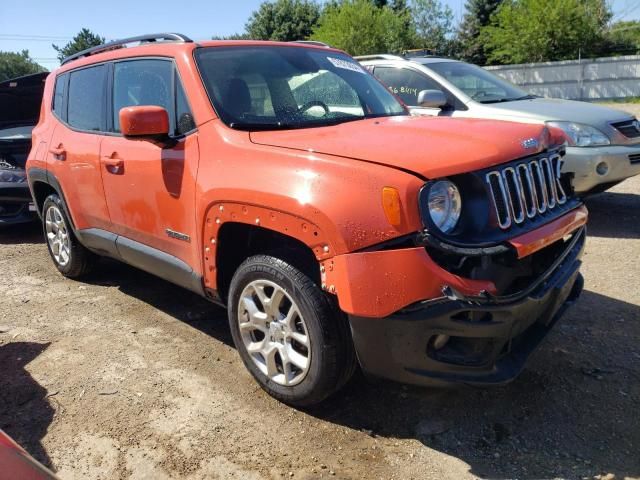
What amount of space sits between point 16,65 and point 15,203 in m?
76.5

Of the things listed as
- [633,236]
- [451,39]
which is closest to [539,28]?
[451,39]

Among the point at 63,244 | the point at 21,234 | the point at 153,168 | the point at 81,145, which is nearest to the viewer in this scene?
the point at 153,168

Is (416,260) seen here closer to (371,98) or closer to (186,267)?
(186,267)

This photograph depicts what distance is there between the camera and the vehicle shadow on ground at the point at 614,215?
6.05m

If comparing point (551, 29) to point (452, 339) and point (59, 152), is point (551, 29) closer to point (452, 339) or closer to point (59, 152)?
point (59, 152)

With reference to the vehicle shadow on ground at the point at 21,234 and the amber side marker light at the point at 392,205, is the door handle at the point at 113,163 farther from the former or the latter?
the vehicle shadow on ground at the point at 21,234

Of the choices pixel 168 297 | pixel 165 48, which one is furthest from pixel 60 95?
pixel 168 297

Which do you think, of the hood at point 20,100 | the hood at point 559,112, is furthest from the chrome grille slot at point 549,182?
the hood at point 20,100

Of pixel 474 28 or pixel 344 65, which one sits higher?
pixel 474 28

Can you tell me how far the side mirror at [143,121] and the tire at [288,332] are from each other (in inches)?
38.6

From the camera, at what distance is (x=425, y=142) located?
2707 mm

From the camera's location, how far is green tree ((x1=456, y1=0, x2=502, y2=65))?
142ft

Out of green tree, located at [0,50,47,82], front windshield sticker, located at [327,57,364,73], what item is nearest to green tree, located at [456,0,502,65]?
front windshield sticker, located at [327,57,364,73]

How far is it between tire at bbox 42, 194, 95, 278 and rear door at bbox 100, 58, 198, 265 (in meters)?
1.09
